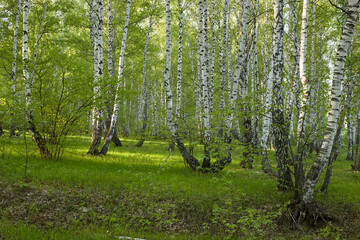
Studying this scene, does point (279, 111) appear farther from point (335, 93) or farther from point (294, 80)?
point (335, 93)

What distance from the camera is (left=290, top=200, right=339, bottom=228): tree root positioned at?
5000mm

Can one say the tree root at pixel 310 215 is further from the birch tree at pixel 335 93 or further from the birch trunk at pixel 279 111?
the birch trunk at pixel 279 111

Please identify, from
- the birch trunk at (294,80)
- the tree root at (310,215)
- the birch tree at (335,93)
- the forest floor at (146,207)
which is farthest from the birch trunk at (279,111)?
the birch tree at (335,93)

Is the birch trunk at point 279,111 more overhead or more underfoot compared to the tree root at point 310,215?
more overhead

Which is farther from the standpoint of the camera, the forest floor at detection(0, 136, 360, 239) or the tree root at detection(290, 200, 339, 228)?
the tree root at detection(290, 200, 339, 228)

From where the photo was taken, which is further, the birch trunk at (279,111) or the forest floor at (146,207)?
the birch trunk at (279,111)

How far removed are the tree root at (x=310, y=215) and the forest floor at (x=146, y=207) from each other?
0.09 m

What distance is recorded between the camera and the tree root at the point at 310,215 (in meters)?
5.00

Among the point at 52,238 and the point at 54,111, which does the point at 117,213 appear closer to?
the point at 52,238

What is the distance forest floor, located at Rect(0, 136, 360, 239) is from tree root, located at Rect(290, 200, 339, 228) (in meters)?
0.09

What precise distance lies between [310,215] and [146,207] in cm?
348

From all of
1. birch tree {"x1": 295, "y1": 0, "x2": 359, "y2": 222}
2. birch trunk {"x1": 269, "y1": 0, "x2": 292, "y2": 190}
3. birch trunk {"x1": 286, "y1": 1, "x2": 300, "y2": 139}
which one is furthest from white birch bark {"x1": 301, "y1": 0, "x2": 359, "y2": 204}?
birch trunk {"x1": 269, "y1": 0, "x2": 292, "y2": 190}

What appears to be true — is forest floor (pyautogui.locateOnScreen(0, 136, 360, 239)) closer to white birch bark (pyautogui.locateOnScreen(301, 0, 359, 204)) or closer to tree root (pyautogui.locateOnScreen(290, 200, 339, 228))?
tree root (pyautogui.locateOnScreen(290, 200, 339, 228))

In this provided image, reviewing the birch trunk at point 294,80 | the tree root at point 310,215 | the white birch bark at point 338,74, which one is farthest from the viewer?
the birch trunk at point 294,80
